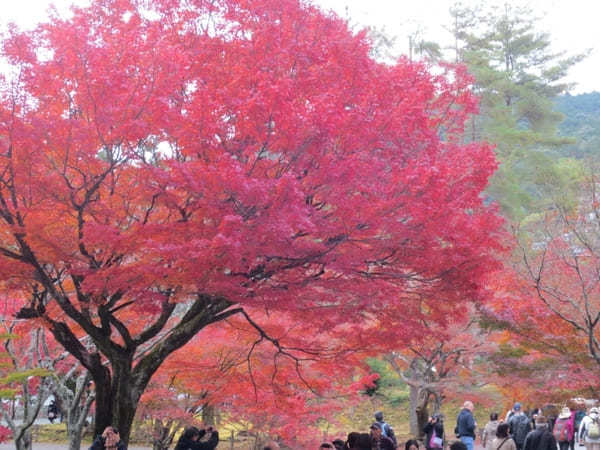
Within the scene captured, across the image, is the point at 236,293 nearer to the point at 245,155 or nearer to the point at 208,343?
the point at 245,155

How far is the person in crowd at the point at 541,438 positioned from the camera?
1040cm

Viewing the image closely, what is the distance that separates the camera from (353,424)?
27.0 metres

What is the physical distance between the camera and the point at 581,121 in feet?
192

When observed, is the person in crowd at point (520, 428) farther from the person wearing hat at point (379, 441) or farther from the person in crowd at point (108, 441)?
the person in crowd at point (108, 441)

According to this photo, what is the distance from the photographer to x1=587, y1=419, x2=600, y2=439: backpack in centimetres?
1315

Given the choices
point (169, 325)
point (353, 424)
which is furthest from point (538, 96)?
point (169, 325)

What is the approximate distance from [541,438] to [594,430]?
3429mm

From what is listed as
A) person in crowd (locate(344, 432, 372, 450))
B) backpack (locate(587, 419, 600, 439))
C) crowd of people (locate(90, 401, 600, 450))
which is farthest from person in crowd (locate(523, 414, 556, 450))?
person in crowd (locate(344, 432, 372, 450))

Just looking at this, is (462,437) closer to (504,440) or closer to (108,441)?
(504,440)

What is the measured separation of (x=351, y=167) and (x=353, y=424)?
2093 cm

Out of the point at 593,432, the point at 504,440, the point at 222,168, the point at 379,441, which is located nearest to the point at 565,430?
the point at 593,432

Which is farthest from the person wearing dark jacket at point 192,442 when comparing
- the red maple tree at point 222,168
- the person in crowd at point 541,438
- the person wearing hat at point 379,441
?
the person in crowd at point 541,438

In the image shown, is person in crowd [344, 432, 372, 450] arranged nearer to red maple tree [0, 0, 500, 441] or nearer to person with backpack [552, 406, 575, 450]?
red maple tree [0, 0, 500, 441]

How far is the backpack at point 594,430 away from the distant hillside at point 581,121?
33981 millimetres
